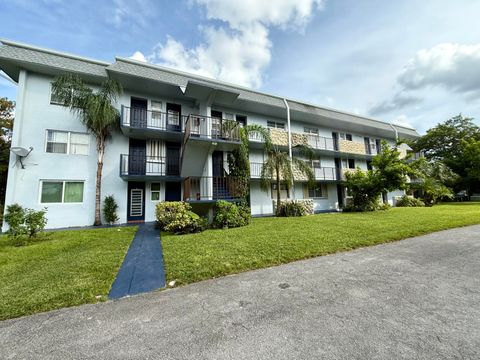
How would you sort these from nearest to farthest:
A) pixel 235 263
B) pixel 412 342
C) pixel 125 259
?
1. pixel 412 342
2. pixel 235 263
3. pixel 125 259

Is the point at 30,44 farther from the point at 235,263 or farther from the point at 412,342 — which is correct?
the point at 412,342

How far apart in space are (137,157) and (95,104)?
3320 mm

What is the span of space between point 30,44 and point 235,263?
581 inches

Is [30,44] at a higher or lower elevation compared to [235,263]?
higher

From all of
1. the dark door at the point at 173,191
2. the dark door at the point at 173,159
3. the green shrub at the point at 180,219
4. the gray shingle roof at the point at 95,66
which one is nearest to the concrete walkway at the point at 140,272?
the green shrub at the point at 180,219

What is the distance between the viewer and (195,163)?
36.9 feet

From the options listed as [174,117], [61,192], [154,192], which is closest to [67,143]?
[61,192]

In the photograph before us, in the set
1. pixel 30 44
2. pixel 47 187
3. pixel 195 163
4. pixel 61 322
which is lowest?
pixel 61 322

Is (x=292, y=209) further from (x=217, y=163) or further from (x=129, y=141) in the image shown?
(x=129, y=141)

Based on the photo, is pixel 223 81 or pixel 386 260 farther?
pixel 223 81

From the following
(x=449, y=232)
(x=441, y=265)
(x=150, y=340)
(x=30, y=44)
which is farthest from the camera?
(x=30, y=44)

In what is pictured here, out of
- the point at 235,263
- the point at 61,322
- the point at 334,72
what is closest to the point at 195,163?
the point at 235,263

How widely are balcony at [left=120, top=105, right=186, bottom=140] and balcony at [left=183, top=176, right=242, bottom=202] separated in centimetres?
359

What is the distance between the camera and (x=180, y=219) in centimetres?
826
